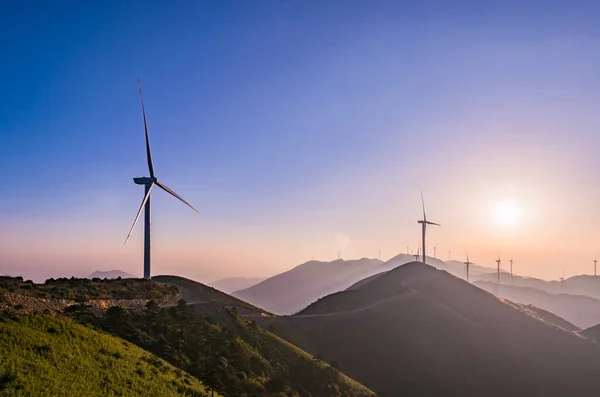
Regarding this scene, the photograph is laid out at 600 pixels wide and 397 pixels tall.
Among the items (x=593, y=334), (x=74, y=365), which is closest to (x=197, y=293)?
(x=74, y=365)

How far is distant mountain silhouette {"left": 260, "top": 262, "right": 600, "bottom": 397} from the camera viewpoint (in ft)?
357

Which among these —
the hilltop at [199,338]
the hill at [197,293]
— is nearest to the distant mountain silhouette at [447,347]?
the hill at [197,293]

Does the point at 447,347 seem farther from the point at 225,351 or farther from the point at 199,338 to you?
the point at 199,338

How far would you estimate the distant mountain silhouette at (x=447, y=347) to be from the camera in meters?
109

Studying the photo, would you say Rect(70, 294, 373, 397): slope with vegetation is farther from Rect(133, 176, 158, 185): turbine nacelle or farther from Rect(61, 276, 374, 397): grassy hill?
Rect(133, 176, 158, 185): turbine nacelle

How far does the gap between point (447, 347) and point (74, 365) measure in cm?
10318

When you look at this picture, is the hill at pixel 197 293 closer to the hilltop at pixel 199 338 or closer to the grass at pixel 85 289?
the grass at pixel 85 289

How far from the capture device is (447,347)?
402 ft

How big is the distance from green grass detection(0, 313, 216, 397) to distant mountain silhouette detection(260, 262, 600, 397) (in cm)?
5849

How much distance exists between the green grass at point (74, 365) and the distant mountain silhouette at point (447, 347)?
2303 inches

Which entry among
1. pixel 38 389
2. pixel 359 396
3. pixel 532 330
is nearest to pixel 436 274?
pixel 532 330

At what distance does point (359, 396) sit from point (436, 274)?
105 meters

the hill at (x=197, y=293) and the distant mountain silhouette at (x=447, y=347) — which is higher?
the hill at (x=197, y=293)

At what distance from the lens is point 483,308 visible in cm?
15125
